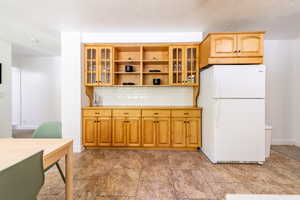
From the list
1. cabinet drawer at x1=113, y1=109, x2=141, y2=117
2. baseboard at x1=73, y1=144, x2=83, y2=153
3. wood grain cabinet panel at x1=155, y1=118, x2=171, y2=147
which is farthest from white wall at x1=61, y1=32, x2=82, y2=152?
wood grain cabinet panel at x1=155, y1=118, x2=171, y2=147

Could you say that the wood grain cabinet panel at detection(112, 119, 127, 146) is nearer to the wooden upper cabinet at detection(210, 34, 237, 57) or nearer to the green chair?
the green chair

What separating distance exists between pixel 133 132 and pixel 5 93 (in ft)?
11.8

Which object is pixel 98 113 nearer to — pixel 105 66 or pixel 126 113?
pixel 126 113

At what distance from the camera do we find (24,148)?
4.26 ft

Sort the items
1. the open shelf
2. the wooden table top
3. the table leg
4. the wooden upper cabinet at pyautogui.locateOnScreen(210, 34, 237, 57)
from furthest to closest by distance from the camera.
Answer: the open shelf
the wooden upper cabinet at pyautogui.locateOnScreen(210, 34, 237, 57)
the table leg
the wooden table top

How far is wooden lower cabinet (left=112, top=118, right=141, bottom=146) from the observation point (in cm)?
348

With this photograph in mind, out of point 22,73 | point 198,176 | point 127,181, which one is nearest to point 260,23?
point 198,176

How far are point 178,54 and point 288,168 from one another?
284 centimetres

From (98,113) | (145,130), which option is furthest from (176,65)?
(98,113)

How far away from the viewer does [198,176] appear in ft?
7.91

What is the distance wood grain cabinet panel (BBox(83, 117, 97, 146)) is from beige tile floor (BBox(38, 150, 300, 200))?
318mm

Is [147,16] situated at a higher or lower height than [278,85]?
higher

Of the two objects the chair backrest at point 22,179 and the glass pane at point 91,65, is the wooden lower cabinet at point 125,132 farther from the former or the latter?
the chair backrest at point 22,179

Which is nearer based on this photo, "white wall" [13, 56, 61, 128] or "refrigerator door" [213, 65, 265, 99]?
"refrigerator door" [213, 65, 265, 99]
